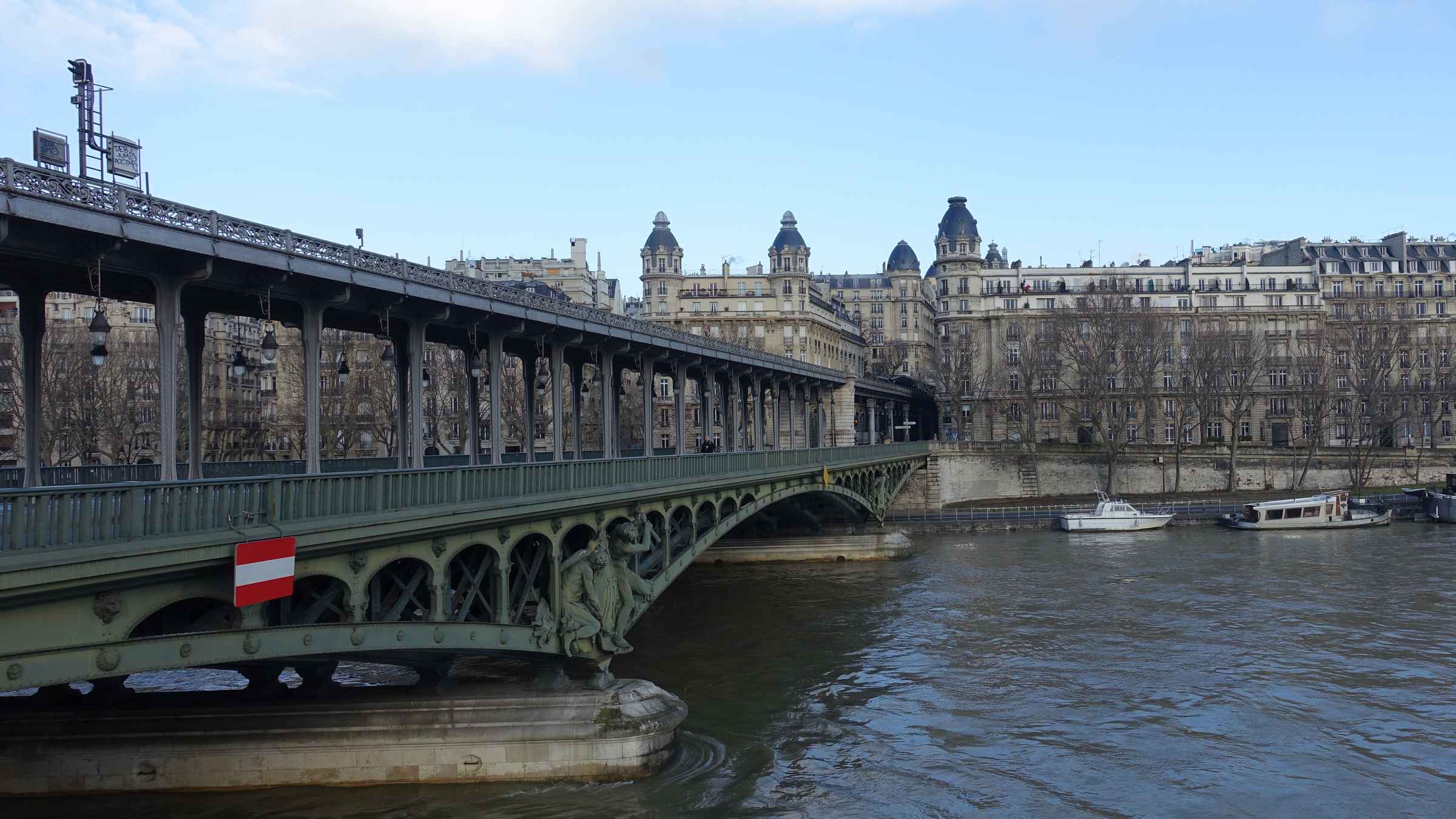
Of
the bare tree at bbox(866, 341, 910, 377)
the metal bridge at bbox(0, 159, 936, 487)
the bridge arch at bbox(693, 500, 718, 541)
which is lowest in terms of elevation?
the bridge arch at bbox(693, 500, 718, 541)

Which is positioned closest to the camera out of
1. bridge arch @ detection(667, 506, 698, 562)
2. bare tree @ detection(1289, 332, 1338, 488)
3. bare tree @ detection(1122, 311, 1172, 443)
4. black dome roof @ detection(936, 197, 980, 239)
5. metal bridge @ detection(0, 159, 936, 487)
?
metal bridge @ detection(0, 159, 936, 487)

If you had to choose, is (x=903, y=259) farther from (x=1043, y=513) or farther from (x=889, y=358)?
(x=1043, y=513)

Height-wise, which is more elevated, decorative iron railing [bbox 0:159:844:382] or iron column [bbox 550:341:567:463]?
decorative iron railing [bbox 0:159:844:382]

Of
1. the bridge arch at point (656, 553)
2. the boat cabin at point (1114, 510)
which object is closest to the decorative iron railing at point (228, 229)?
the bridge arch at point (656, 553)

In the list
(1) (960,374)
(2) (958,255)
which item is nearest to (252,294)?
(1) (960,374)

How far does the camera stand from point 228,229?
16328 millimetres

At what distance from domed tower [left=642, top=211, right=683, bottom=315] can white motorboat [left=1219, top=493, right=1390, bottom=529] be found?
179ft

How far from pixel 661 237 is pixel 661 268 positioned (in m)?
3.33

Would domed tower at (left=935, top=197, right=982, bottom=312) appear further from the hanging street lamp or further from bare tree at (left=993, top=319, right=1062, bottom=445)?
the hanging street lamp

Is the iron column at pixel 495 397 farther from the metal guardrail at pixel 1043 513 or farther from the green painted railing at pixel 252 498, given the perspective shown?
the metal guardrail at pixel 1043 513

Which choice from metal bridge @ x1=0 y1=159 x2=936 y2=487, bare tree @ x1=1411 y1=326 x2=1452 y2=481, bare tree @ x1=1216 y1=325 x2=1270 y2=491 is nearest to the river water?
metal bridge @ x1=0 y1=159 x2=936 y2=487

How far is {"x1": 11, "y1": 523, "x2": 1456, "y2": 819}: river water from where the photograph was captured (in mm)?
19500

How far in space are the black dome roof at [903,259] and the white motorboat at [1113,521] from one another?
73.9m

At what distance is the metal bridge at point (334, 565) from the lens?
11820 millimetres
